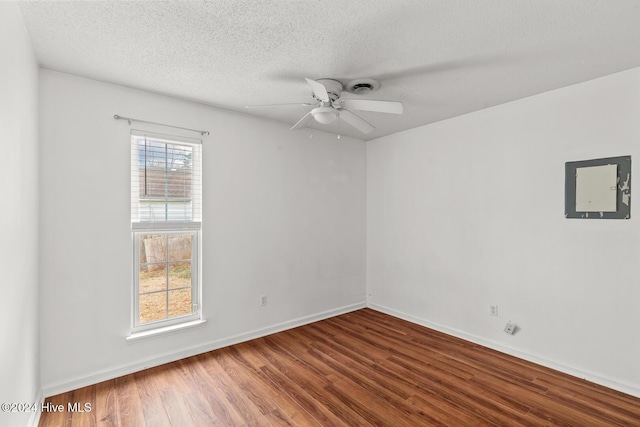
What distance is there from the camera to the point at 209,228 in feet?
10.9

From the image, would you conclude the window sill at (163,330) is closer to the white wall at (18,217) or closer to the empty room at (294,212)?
the empty room at (294,212)

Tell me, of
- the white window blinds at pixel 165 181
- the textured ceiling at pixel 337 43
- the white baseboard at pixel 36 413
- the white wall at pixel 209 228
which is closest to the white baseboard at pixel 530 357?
the white wall at pixel 209 228

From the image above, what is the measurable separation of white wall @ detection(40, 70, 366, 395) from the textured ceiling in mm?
406

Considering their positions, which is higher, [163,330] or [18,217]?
[18,217]

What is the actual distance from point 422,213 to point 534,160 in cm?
137

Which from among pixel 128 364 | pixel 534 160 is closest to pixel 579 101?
pixel 534 160

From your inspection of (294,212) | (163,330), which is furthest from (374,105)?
(163,330)

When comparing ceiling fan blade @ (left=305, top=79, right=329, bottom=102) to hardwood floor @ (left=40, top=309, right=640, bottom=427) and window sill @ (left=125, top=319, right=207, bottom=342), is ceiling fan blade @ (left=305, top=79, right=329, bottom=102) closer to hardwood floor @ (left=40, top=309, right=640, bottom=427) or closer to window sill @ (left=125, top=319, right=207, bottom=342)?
hardwood floor @ (left=40, top=309, right=640, bottom=427)

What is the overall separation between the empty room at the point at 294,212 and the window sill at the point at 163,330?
0.07 ft

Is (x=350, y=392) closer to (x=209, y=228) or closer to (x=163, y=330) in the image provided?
(x=163, y=330)

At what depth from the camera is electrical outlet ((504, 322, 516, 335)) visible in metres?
3.17

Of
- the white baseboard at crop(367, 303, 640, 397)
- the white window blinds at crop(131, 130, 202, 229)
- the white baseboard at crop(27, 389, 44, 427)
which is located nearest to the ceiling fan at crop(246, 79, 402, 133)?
the white window blinds at crop(131, 130, 202, 229)

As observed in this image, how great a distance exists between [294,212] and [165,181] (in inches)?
60.9

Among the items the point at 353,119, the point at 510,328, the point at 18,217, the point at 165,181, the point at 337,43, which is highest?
the point at 337,43
